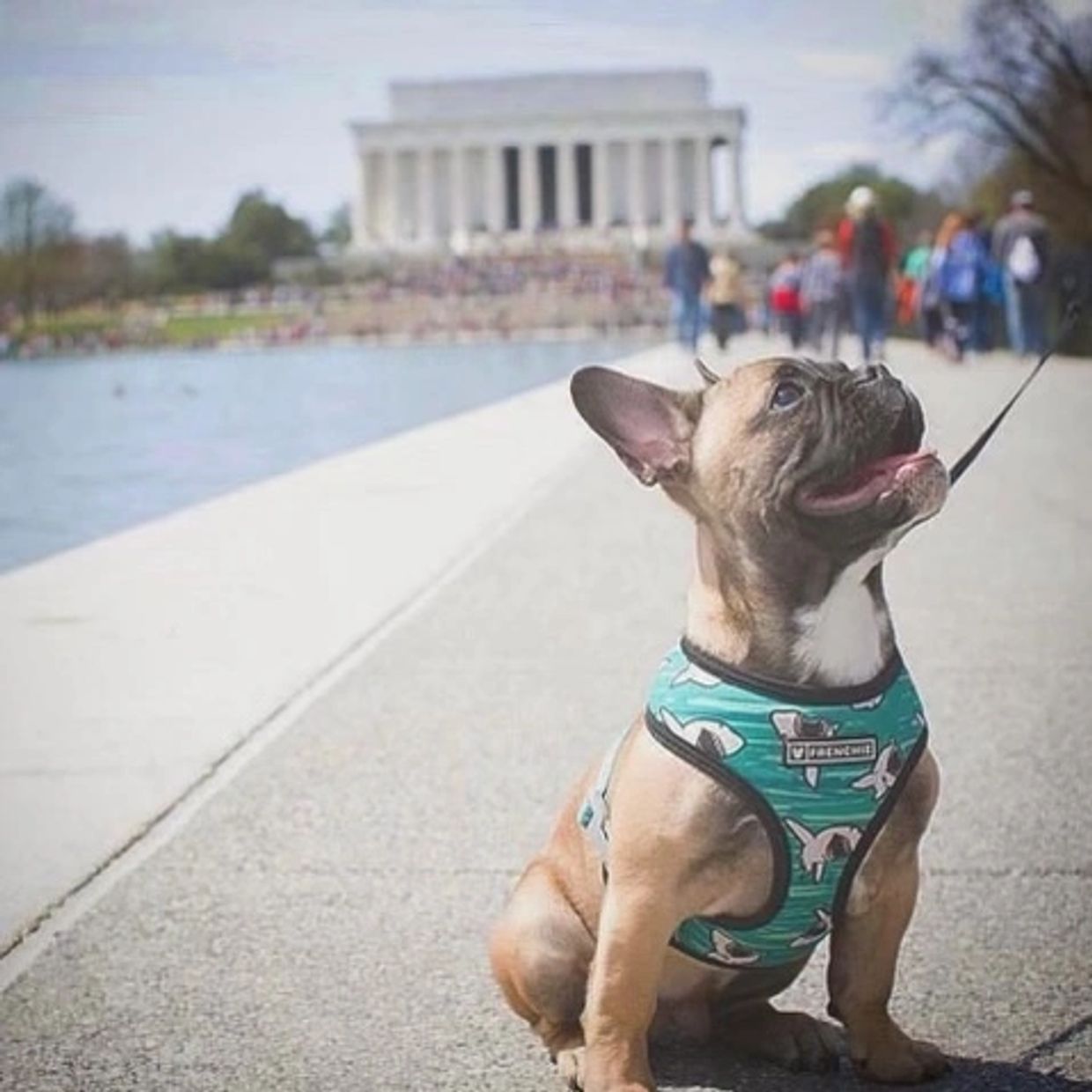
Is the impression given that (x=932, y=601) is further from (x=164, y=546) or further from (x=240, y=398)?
(x=240, y=398)

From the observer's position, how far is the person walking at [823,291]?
70.0 ft

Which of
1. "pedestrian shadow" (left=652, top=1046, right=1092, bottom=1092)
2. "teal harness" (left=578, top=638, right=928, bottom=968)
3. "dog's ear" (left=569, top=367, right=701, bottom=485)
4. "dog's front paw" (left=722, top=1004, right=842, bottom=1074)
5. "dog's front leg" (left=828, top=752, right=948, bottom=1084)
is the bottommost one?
"pedestrian shadow" (left=652, top=1046, right=1092, bottom=1092)

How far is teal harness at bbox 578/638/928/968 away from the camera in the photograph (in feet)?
10.1

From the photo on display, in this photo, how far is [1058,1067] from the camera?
354 centimetres

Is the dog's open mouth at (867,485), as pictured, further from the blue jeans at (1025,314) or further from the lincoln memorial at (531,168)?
the lincoln memorial at (531,168)

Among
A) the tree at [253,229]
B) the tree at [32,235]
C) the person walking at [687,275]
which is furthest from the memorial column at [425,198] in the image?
the tree at [32,235]

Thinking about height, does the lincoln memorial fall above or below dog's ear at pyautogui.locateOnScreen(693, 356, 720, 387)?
above

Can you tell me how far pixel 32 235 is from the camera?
5.75 m

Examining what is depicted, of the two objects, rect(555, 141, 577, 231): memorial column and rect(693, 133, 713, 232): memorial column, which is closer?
rect(693, 133, 713, 232): memorial column

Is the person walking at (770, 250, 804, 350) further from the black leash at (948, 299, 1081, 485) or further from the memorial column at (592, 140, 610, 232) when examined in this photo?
the memorial column at (592, 140, 610, 232)

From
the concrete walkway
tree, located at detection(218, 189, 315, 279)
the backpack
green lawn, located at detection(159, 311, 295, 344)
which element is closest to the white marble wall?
green lawn, located at detection(159, 311, 295, 344)

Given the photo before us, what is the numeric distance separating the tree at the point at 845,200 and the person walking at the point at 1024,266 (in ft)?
2.68

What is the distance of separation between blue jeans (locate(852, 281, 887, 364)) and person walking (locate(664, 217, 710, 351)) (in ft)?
13.0

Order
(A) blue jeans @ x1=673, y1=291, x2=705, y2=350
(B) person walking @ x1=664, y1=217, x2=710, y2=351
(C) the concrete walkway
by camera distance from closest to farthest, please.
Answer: (C) the concrete walkway
(A) blue jeans @ x1=673, y1=291, x2=705, y2=350
(B) person walking @ x1=664, y1=217, x2=710, y2=351
